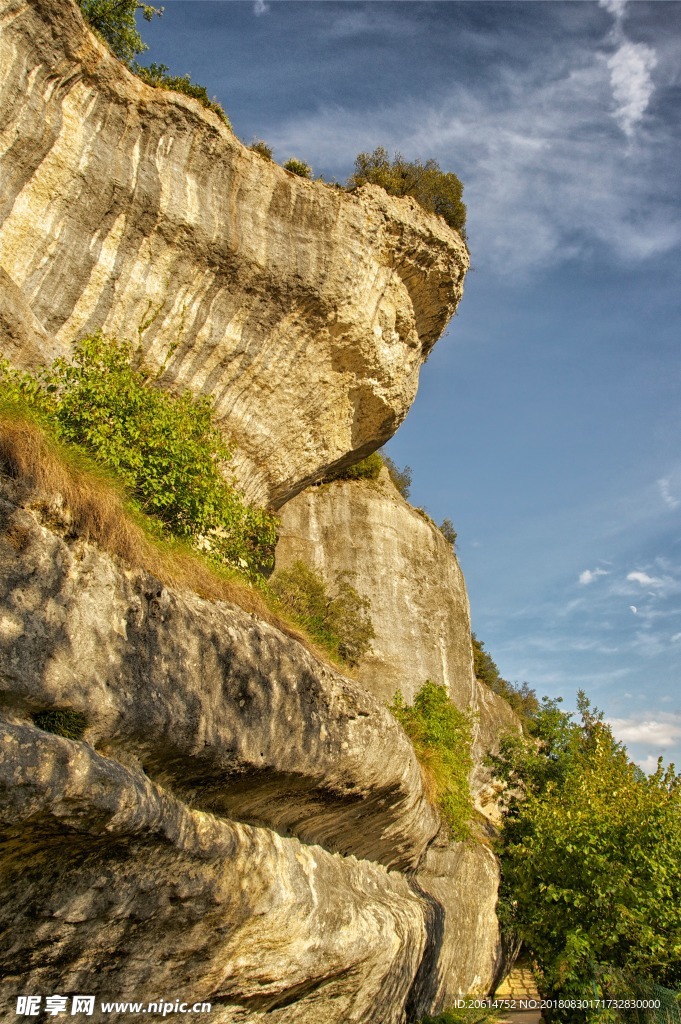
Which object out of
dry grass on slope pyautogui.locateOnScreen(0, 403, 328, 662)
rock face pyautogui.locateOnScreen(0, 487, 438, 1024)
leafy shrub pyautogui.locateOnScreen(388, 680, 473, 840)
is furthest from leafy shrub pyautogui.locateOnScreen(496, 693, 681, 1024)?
dry grass on slope pyautogui.locateOnScreen(0, 403, 328, 662)

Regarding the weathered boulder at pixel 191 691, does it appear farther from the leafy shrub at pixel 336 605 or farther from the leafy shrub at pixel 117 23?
the leafy shrub at pixel 117 23

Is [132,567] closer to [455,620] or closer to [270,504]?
[270,504]

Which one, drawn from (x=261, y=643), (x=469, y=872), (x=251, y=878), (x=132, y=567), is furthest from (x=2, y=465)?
(x=469, y=872)

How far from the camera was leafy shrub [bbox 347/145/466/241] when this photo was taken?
17406 mm

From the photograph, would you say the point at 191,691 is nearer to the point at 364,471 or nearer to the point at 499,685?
the point at 364,471

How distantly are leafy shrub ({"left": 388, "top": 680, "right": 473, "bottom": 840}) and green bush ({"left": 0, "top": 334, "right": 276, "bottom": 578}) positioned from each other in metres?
6.66

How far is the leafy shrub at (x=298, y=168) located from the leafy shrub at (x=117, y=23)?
12.2 feet

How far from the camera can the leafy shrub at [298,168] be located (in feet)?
54.0

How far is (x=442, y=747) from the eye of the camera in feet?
57.7

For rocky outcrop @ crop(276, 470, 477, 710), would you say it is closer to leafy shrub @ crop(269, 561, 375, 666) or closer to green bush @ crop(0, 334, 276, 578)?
leafy shrub @ crop(269, 561, 375, 666)

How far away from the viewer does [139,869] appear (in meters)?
6.10

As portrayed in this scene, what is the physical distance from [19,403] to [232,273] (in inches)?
299

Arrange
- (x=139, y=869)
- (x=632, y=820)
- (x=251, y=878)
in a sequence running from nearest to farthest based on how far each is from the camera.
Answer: (x=139, y=869) → (x=251, y=878) → (x=632, y=820)

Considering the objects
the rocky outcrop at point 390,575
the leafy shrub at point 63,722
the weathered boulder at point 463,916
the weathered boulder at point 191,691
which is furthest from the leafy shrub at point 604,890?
the leafy shrub at point 63,722
